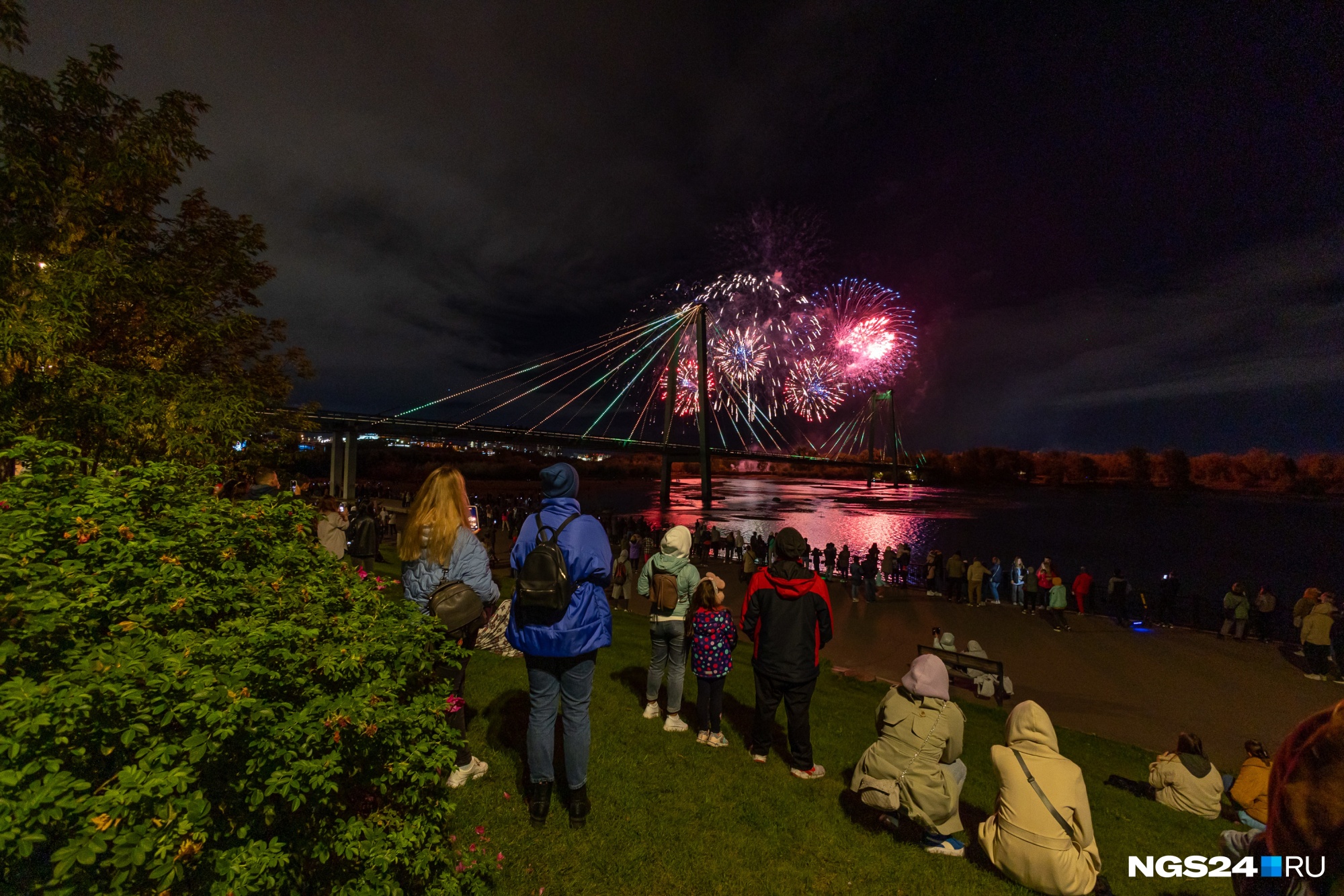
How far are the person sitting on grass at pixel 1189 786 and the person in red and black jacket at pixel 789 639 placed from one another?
3850mm

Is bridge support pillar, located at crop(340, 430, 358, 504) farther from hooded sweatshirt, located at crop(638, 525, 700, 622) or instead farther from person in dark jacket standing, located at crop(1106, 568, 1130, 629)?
person in dark jacket standing, located at crop(1106, 568, 1130, 629)

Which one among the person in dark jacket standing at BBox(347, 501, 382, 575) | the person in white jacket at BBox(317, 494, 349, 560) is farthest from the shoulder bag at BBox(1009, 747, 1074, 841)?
the person in dark jacket standing at BBox(347, 501, 382, 575)

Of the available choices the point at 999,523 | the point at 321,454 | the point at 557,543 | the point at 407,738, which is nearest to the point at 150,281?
the point at 557,543

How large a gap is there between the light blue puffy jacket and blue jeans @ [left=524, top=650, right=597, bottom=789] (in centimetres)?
65

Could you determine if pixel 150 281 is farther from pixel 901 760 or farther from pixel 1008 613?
pixel 1008 613

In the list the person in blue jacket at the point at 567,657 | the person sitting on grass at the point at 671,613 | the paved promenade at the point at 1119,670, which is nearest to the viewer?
the person in blue jacket at the point at 567,657

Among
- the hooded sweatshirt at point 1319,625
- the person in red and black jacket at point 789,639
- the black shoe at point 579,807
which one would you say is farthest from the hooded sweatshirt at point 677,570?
the hooded sweatshirt at point 1319,625

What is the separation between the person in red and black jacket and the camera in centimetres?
395

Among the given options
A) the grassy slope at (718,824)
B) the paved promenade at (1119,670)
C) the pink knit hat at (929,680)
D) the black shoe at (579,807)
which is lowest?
the paved promenade at (1119,670)

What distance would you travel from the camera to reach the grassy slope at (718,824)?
282 centimetres

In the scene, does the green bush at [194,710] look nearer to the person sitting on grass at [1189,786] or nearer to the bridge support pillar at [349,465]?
the person sitting on grass at [1189,786]

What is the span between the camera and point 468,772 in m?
3.38

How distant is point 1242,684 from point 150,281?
17.5m

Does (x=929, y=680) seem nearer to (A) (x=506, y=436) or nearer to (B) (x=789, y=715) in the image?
(B) (x=789, y=715)
